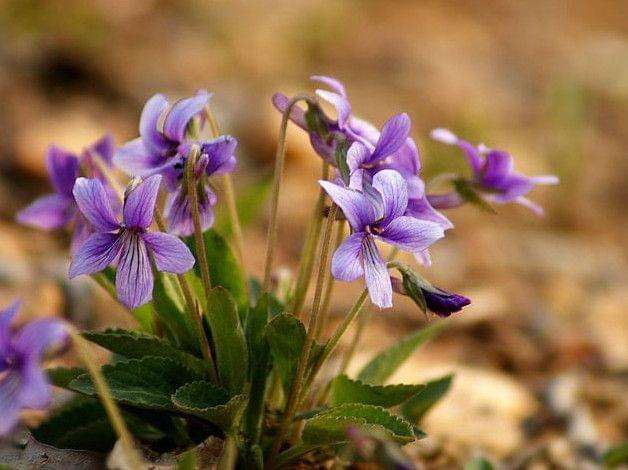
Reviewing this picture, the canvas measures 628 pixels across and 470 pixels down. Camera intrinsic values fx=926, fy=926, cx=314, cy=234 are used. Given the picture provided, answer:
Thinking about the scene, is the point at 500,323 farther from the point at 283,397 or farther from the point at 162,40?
the point at 162,40

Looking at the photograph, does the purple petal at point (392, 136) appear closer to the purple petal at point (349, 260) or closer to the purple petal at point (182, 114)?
the purple petal at point (349, 260)

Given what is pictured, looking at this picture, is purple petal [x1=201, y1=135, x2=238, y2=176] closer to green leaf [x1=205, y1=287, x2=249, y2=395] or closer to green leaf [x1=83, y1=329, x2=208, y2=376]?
green leaf [x1=205, y1=287, x2=249, y2=395]

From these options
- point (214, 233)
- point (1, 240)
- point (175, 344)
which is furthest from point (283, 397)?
point (1, 240)

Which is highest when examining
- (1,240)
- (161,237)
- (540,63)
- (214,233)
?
(161,237)

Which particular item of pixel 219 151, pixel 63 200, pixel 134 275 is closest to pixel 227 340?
Result: pixel 134 275

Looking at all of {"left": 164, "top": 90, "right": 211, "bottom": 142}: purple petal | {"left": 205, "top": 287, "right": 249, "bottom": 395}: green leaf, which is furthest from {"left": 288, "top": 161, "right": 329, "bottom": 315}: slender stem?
{"left": 164, "top": 90, "right": 211, "bottom": 142}: purple petal
